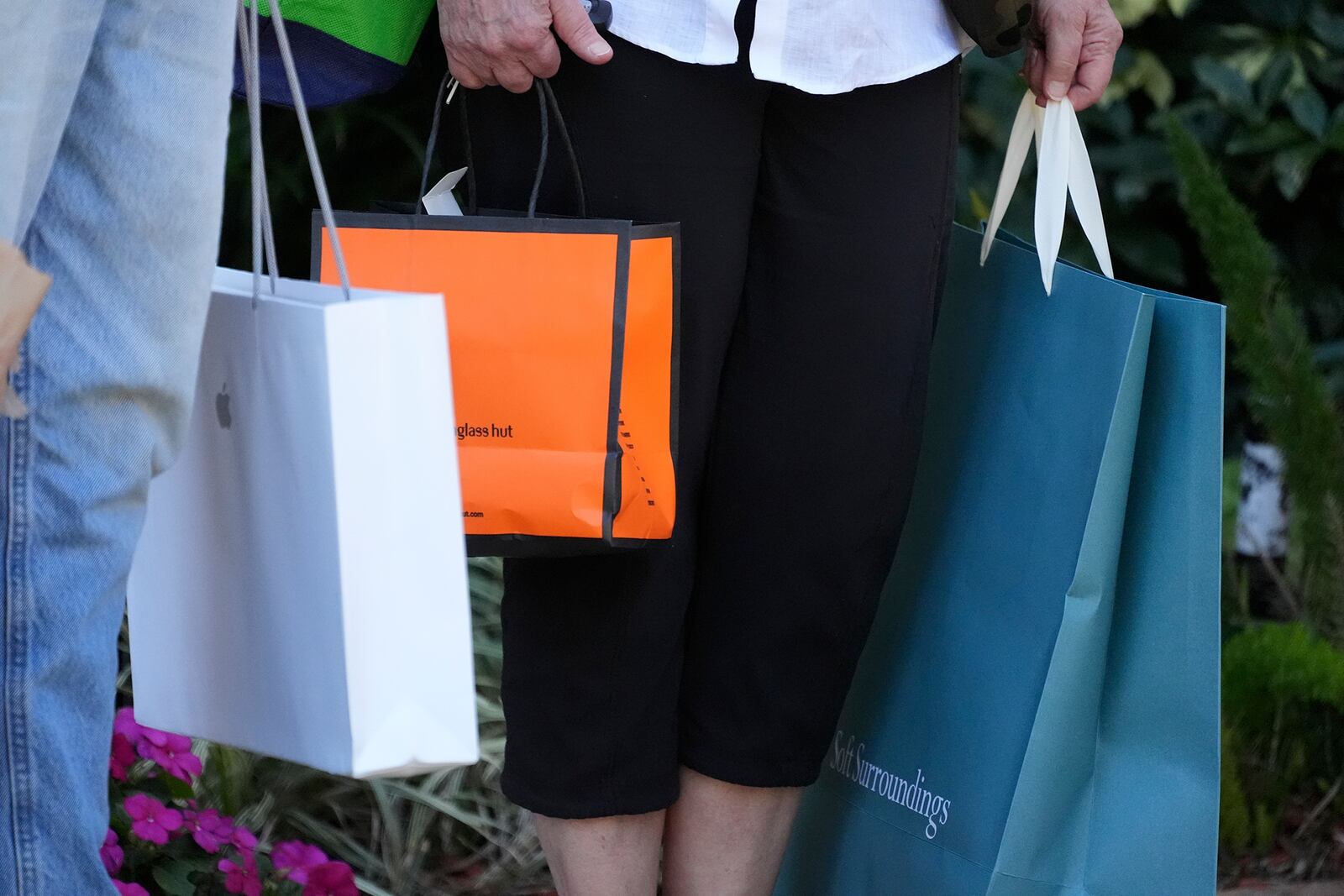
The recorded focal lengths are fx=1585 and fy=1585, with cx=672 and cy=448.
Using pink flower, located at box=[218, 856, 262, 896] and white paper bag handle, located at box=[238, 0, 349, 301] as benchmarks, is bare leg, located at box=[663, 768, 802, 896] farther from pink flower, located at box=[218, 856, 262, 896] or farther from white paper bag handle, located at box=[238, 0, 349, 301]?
white paper bag handle, located at box=[238, 0, 349, 301]

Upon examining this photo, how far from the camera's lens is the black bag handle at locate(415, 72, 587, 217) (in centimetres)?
128

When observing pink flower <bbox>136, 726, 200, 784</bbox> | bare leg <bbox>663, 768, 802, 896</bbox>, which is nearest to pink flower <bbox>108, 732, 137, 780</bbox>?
pink flower <bbox>136, 726, 200, 784</bbox>

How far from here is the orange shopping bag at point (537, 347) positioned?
1258 mm

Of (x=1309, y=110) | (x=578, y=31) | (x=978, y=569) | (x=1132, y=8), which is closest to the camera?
(x=578, y=31)

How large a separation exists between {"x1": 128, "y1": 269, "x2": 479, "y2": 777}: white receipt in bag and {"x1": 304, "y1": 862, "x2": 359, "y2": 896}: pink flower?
0.76 meters

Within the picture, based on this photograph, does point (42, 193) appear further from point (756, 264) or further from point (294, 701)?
point (756, 264)

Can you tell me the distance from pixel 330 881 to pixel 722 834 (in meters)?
0.47

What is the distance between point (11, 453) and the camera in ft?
2.88

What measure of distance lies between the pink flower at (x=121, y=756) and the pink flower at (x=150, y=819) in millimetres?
50

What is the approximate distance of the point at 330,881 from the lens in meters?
1.72

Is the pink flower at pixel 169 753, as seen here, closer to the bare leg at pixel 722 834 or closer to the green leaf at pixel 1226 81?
the bare leg at pixel 722 834

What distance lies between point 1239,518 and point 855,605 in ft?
5.01

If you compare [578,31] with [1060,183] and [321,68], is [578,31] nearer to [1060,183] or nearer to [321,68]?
[321,68]

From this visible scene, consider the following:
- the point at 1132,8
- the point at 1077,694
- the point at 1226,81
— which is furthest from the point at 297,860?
the point at 1226,81
